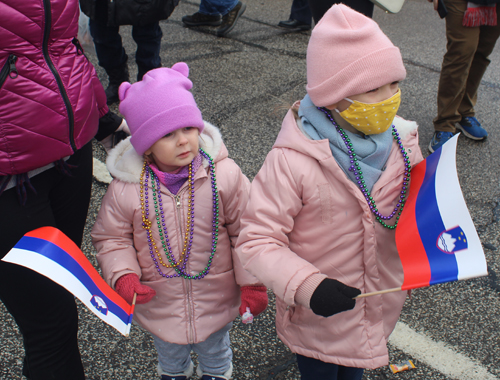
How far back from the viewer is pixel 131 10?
11.9 feet

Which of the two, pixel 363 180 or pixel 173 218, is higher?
pixel 363 180

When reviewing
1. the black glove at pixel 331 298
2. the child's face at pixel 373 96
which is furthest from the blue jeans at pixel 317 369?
the child's face at pixel 373 96

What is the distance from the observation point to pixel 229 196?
1.82 m

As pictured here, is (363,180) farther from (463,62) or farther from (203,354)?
(463,62)

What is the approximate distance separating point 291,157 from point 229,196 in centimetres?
35

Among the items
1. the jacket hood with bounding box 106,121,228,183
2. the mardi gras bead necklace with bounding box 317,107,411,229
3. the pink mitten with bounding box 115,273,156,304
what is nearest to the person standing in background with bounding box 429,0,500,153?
the mardi gras bead necklace with bounding box 317,107,411,229

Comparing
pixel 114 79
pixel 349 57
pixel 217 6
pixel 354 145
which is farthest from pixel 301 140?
pixel 217 6

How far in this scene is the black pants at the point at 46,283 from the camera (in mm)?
1545

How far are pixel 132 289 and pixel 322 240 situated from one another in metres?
0.67

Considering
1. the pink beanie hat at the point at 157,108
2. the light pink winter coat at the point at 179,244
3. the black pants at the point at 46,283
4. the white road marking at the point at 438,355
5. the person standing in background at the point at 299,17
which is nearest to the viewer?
the black pants at the point at 46,283

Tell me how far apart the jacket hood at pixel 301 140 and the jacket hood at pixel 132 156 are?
1.09 feet

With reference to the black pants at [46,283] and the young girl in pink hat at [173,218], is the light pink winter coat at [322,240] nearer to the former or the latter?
the young girl in pink hat at [173,218]

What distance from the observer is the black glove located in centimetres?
139

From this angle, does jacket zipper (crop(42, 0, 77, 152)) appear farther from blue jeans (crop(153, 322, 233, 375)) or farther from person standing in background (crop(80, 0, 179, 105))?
person standing in background (crop(80, 0, 179, 105))
